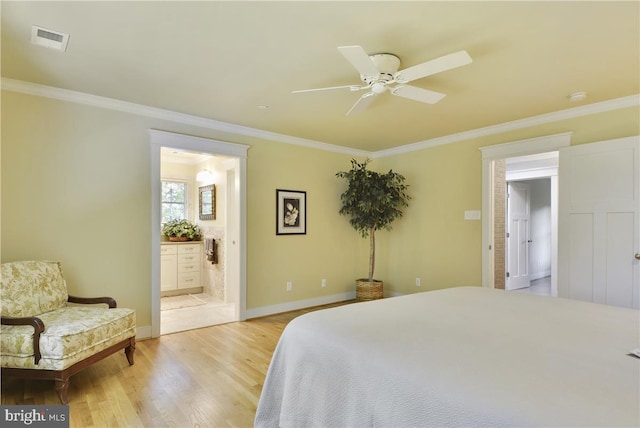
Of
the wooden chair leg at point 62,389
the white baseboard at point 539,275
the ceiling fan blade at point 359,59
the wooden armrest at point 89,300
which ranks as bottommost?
the white baseboard at point 539,275

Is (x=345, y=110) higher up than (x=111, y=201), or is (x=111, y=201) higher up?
(x=345, y=110)

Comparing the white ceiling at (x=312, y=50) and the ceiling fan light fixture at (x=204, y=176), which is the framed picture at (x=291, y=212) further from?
the ceiling fan light fixture at (x=204, y=176)

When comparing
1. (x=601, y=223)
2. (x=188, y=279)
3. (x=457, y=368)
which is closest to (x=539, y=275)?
(x=601, y=223)

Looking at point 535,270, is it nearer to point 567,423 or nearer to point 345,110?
point 345,110

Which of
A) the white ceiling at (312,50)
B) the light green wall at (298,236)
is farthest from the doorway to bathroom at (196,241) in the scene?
the white ceiling at (312,50)

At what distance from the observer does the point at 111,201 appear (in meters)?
3.35

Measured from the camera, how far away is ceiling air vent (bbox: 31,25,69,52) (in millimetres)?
2104

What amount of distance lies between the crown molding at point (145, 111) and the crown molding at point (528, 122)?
1.38 m

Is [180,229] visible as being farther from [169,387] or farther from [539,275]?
[539,275]

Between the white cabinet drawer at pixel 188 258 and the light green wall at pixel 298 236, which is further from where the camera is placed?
the white cabinet drawer at pixel 188 258

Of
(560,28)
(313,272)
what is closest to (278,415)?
(560,28)

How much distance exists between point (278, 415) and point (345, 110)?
2.80 metres

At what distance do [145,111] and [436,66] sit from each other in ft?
9.44

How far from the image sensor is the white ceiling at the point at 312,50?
74.7 inches
